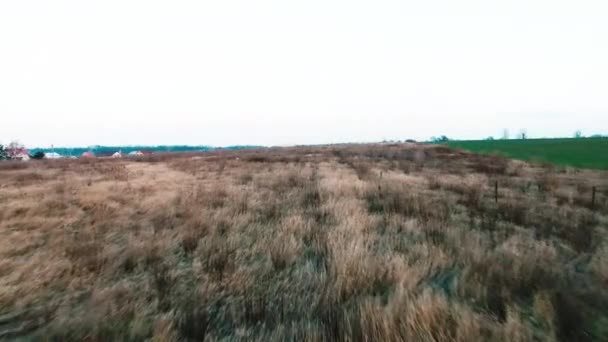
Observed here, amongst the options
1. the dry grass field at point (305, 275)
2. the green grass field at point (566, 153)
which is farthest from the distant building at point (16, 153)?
the green grass field at point (566, 153)

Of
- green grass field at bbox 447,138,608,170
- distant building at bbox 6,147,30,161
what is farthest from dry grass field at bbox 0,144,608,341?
distant building at bbox 6,147,30,161

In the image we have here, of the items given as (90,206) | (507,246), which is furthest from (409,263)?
(90,206)

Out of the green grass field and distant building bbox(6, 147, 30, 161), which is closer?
the green grass field

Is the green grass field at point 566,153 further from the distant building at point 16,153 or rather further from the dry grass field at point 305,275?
the distant building at point 16,153

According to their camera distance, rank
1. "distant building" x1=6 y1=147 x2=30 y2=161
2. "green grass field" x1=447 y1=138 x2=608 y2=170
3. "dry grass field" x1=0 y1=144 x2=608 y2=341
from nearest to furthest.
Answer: "dry grass field" x1=0 y1=144 x2=608 y2=341, "green grass field" x1=447 y1=138 x2=608 y2=170, "distant building" x1=6 y1=147 x2=30 y2=161

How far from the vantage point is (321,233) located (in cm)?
532

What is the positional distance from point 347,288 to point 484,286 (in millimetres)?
1346

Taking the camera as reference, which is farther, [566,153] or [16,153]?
[16,153]

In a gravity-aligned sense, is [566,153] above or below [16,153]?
below

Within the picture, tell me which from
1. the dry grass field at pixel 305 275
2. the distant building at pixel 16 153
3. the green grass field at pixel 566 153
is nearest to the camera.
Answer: the dry grass field at pixel 305 275

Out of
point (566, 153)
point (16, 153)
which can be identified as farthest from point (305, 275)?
point (16, 153)

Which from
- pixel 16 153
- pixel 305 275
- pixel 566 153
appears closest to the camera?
pixel 305 275

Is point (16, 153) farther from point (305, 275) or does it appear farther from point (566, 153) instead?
point (566, 153)

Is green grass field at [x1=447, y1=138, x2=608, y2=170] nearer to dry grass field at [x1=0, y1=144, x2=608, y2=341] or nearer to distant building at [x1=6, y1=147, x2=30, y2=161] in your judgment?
dry grass field at [x1=0, y1=144, x2=608, y2=341]
